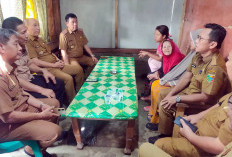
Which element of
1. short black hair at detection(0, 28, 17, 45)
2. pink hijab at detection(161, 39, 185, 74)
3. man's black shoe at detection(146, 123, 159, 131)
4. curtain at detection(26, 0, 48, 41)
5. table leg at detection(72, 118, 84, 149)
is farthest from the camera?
curtain at detection(26, 0, 48, 41)

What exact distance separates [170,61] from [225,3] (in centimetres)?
94

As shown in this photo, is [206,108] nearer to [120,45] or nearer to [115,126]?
[115,126]

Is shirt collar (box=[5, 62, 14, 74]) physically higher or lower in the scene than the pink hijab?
higher

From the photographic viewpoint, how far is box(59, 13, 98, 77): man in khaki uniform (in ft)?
9.75

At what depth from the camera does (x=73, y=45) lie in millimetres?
3115

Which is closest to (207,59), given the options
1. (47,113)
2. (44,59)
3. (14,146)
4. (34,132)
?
(47,113)

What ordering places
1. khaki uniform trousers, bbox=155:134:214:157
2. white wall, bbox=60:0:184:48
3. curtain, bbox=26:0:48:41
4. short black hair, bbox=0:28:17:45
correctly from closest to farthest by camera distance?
khaki uniform trousers, bbox=155:134:214:157 → short black hair, bbox=0:28:17:45 → curtain, bbox=26:0:48:41 → white wall, bbox=60:0:184:48

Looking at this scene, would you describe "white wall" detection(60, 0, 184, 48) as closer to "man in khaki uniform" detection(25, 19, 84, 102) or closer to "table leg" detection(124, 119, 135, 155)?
"man in khaki uniform" detection(25, 19, 84, 102)

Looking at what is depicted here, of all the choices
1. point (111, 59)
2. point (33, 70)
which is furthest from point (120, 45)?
point (33, 70)

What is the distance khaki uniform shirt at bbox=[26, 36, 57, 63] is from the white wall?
1.65 meters

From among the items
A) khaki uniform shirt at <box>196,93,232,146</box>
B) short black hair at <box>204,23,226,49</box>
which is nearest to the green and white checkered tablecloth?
khaki uniform shirt at <box>196,93,232,146</box>

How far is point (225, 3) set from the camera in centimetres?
188

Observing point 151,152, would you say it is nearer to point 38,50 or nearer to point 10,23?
point 10,23

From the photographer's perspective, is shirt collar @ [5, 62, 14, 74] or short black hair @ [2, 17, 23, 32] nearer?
shirt collar @ [5, 62, 14, 74]
